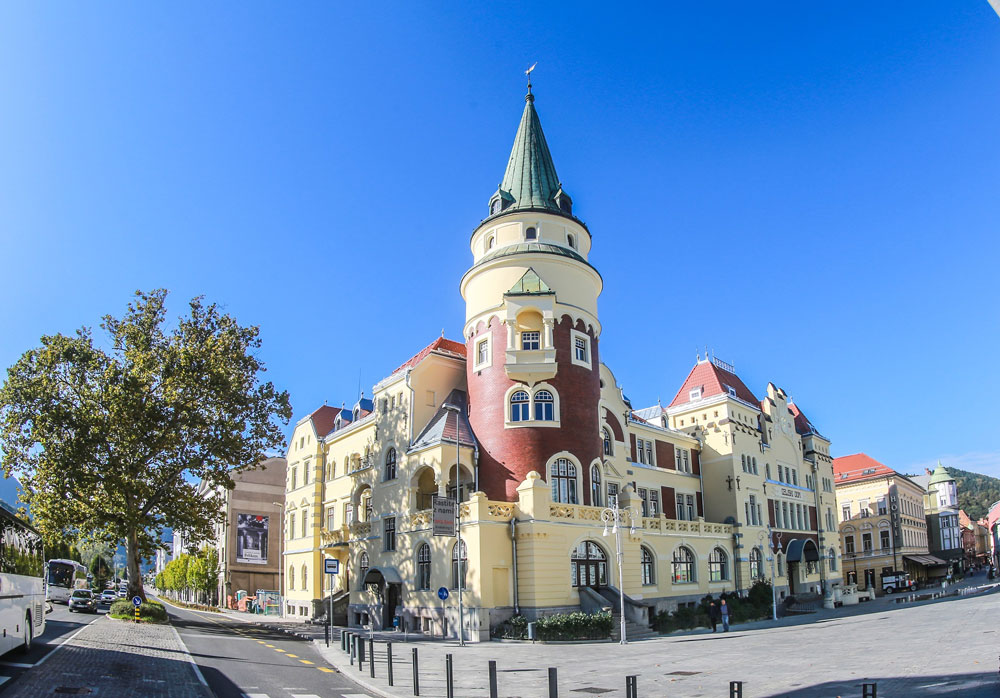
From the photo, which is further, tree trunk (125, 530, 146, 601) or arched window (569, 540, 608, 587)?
tree trunk (125, 530, 146, 601)

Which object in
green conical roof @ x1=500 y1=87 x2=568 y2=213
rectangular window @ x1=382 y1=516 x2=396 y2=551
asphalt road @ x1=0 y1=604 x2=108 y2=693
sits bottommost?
asphalt road @ x1=0 y1=604 x2=108 y2=693

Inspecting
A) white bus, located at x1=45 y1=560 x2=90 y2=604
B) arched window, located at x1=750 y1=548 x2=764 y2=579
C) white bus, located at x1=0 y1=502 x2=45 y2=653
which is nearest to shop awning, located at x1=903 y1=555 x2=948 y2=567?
arched window, located at x1=750 y1=548 x2=764 y2=579

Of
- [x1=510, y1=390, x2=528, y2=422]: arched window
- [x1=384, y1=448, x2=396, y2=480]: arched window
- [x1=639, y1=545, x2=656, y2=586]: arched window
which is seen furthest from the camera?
[x1=384, y1=448, x2=396, y2=480]: arched window

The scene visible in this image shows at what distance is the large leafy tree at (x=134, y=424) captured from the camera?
3434cm

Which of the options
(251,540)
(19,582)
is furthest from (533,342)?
(251,540)

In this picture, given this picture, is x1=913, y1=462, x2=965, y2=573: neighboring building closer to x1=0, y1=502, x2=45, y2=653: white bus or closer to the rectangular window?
the rectangular window

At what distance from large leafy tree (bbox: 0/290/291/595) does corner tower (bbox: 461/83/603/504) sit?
40.6ft

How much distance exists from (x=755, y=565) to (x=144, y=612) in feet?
115

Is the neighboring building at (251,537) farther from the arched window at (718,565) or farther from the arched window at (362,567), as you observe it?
the arched window at (718,565)

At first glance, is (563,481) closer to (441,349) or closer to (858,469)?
(441,349)

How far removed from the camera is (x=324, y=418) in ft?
174

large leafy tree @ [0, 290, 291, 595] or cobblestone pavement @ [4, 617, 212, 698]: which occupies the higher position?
large leafy tree @ [0, 290, 291, 595]

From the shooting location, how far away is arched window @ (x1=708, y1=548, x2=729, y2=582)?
141 feet

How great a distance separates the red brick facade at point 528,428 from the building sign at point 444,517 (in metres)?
5.75
